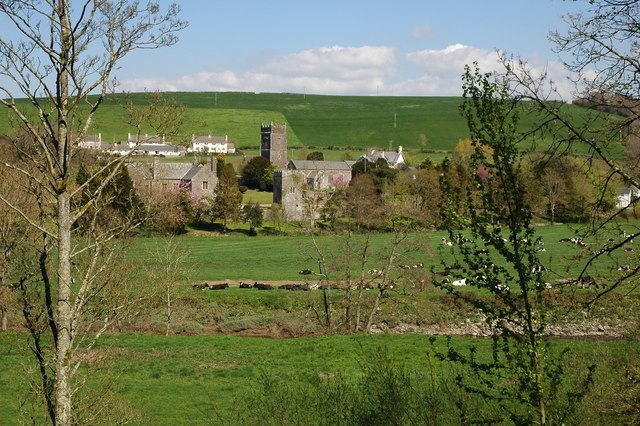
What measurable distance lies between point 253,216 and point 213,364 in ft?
155

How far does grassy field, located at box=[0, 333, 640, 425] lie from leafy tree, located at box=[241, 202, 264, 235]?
137ft

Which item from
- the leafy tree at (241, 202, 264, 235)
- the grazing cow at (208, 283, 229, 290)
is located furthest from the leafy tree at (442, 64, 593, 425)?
the leafy tree at (241, 202, 264, 235)

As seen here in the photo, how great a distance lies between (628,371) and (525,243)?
2555mm

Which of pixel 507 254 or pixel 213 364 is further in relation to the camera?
pixel 213 364

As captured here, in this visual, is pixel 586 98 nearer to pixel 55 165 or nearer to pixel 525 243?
pixel 525 243

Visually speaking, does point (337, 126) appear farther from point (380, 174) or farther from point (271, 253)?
point (271, 253)

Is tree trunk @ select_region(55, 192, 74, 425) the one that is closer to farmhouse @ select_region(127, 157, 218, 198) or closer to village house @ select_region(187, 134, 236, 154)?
farmhouse @ select_region(127, 157, 218, 198)

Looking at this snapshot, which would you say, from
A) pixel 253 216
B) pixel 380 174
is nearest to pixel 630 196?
pixel 253 216

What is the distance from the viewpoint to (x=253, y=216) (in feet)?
246

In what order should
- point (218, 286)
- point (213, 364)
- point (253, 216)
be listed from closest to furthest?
point (213, 364) → point (218, 286) → point (253, 216)

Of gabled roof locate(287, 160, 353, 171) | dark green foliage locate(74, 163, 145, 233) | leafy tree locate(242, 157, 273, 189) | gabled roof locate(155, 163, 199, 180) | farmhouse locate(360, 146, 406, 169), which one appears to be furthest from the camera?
farmhouse locate(360, 146, 406, 169)

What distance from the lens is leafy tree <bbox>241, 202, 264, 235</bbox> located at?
74.8 m

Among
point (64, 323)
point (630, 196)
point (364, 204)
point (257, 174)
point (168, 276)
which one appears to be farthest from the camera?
point (257, 174)

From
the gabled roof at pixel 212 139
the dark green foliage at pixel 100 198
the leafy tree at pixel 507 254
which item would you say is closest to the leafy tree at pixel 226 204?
the dark green foliage at pixel 100 198
